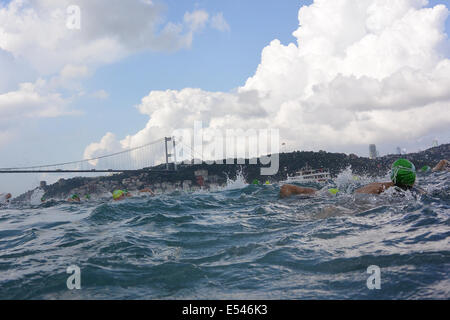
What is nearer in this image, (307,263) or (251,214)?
(307,263)

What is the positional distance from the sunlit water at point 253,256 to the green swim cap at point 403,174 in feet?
0.77

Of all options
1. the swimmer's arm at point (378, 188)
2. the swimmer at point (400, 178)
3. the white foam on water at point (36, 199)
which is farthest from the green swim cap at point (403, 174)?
the white foam on water at point (36, 199)

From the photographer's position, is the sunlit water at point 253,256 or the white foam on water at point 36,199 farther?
the white foam on water at point 36,199

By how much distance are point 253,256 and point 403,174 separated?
13.7 feet

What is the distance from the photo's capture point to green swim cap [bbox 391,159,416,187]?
6461mm

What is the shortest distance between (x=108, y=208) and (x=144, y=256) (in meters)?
5.42

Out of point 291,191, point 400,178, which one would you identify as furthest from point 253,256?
point 291,191

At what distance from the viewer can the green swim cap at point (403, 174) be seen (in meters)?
6.46

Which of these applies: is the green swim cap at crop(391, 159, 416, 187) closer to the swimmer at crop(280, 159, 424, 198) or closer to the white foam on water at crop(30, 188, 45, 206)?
the swimmer at crop(280, 159, 424, 198)

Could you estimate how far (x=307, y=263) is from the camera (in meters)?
3.32

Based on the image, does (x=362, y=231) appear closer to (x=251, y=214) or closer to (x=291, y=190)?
(x=251, y=214)

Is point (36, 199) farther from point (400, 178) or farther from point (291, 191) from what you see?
point (400, 178)

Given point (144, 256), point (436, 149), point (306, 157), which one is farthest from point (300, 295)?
point (436, 149)

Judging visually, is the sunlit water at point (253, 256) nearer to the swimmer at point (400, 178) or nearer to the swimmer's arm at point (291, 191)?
the swimmer at point (400, 178)
